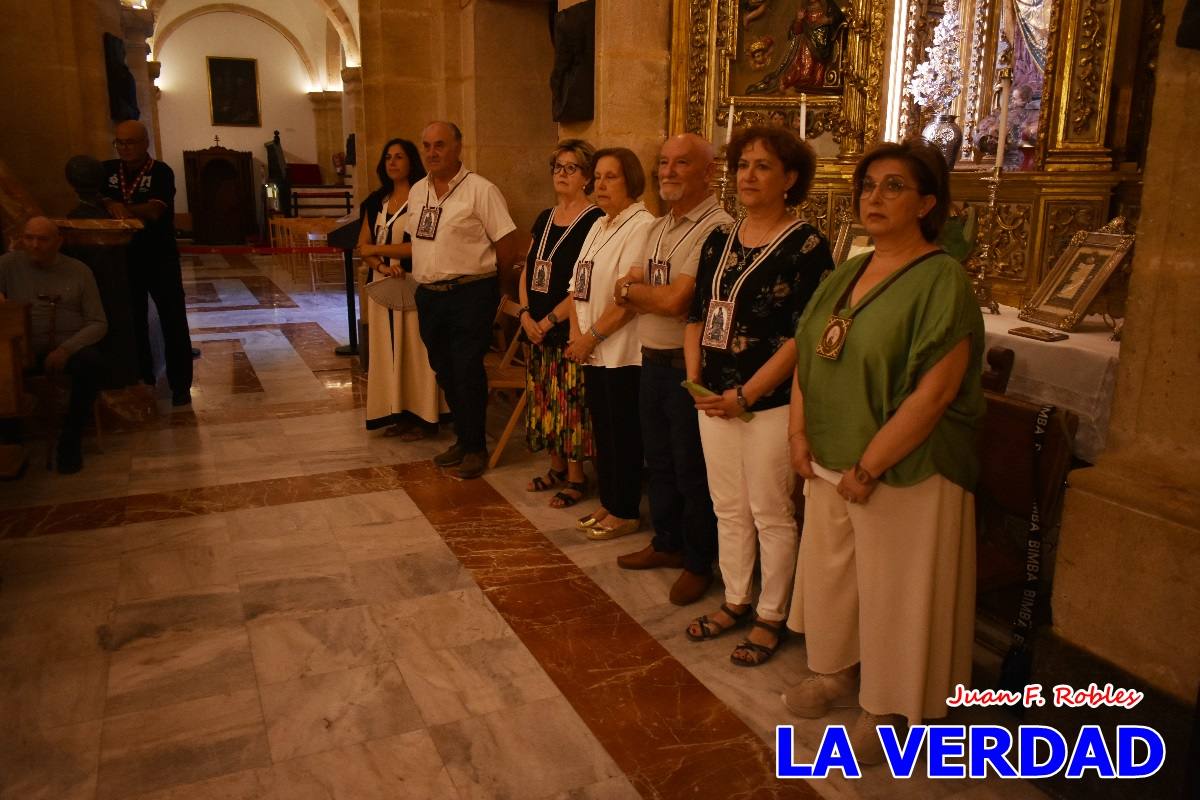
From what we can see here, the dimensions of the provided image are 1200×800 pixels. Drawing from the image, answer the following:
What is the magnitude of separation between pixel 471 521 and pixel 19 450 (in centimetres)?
189

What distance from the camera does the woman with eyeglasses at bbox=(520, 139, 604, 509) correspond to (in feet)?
12.8

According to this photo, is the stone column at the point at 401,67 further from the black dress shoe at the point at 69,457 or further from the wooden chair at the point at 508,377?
the black dress shoe at the point at 69,457

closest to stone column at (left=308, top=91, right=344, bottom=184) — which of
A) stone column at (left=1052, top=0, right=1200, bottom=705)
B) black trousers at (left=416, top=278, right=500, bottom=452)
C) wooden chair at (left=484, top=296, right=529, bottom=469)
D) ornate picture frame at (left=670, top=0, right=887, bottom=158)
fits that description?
wooden chair at (left=484, top=296, right=529, bottom=469)

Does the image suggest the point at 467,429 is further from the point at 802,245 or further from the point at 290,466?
the point at 802,245

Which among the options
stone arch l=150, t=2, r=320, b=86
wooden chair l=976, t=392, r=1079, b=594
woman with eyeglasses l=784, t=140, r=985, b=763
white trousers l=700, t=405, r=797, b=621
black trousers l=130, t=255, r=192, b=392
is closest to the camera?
woman with eyeglasses l=784, t=140, r=985, b=763

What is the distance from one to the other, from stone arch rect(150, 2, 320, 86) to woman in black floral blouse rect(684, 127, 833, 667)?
795 inches

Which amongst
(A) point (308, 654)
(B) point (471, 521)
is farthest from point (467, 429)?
(A) point (308, 654)

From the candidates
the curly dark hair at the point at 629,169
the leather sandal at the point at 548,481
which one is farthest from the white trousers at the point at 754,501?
the leather sandal at the point at 548,481

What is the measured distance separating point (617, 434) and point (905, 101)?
203 centimetres

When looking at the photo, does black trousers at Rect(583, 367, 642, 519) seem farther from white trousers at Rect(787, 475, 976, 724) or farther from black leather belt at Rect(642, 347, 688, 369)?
white trousers at Rect(787, 475, 976, 724)

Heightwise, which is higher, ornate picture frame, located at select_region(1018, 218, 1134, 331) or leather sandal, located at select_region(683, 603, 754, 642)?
ornate picture frame, located at select_region(1018, 218, 1134, 331)

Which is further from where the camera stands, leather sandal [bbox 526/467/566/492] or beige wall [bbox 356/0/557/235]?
beige wall [bbox 356/0/557/235]

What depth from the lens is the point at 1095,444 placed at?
2658 mm

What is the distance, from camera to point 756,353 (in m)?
2.75
